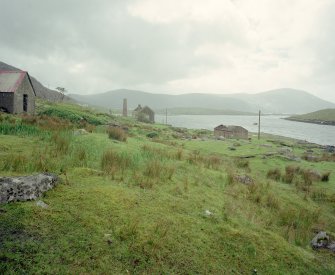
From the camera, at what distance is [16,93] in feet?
90.0

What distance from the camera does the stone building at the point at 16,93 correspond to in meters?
27.1

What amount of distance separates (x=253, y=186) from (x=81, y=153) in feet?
22.0

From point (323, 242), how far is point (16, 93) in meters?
29.8

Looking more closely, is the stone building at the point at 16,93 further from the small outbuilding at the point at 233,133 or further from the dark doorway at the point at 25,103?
the small outbuilding at the point at 233,133

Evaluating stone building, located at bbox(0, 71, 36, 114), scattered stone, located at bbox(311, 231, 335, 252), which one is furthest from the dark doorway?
scattered stone, located at bbox(311, 231, 335, 252)

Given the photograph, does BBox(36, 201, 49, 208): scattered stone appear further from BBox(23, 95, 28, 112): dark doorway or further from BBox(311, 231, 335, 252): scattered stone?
BBox(23, 95, 28, 112): dark doorway

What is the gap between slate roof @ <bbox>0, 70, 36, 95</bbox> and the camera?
27.3 meters

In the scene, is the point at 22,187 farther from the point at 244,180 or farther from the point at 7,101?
the point at 7,101

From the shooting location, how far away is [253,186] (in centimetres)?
1035

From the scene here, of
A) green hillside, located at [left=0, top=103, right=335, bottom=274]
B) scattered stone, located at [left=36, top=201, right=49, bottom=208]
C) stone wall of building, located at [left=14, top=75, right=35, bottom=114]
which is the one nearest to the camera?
green hillside, located at [left=0, top=103, right=335, bottom=274]

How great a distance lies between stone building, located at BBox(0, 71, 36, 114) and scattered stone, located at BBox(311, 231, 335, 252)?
2915 centimetres

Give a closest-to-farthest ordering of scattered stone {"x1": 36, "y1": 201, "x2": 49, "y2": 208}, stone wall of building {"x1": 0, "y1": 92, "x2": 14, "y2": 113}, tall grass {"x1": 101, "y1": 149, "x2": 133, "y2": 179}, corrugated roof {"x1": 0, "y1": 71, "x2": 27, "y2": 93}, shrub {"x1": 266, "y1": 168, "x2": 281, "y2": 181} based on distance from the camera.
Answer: scattered stone {"x1": 36, "y1": 201, "x2": 49, "y2": 208}, tall grass {"x1": 101, "y1": 149, "x2": 133, "y2": 179}, shrub {"x1": 266, "y1": 168, "x2": 281, "y2": 181}, stone wall of building {"x1": 0, "y1": 92, "x2": 14, "y2": 113}, corrugated roof {"x1": 0, "y1": 71, "x2": 27, "y2": 93}

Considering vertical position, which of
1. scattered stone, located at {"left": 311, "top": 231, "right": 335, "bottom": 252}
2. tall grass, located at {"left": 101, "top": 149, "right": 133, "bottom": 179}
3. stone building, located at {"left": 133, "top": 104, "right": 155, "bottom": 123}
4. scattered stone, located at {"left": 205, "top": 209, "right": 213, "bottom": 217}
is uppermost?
stone building, located at {"left": 133, "top": 104, "right": 155, "bottom": 123}

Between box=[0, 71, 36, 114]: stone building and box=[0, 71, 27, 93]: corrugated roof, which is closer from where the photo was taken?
box=[0, 71, 36, 114]: stone building
